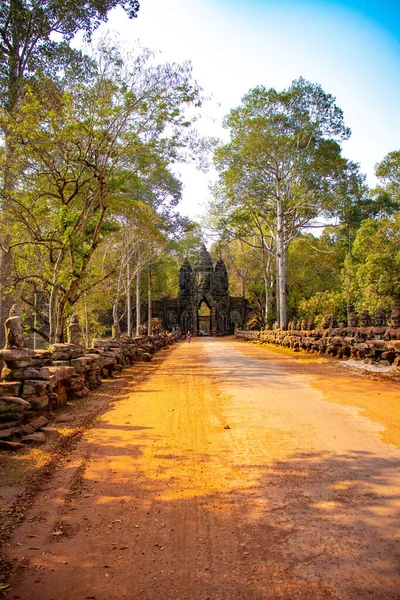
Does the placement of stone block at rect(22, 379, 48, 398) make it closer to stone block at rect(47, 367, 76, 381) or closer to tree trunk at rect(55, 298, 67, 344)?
stone block at rect(47, 367, 76, 381)

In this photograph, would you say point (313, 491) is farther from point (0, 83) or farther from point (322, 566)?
point (0, 83)

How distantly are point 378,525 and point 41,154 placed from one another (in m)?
12.1

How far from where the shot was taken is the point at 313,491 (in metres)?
3.68

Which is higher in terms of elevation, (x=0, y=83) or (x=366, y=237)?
(x=0, y=83)

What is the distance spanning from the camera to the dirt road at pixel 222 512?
254 cm

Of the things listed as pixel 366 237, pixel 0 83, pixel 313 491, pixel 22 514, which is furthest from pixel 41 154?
pixel 366 237

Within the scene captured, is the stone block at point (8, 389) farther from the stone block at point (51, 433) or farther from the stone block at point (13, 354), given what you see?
the stone block at point (51, 433)

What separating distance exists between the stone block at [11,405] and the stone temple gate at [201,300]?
4227cm

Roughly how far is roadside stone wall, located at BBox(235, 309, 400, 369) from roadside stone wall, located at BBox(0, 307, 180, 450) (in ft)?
24.4

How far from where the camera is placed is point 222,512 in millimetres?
3400

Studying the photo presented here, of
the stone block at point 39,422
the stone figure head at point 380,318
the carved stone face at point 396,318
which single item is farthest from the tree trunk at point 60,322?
the stone figure head at point 380,318

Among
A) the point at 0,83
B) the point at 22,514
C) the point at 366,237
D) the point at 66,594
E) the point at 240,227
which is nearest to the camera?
the point at 66,594

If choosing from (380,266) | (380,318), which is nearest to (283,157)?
(380,266)

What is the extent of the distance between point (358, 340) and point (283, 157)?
585 inches
